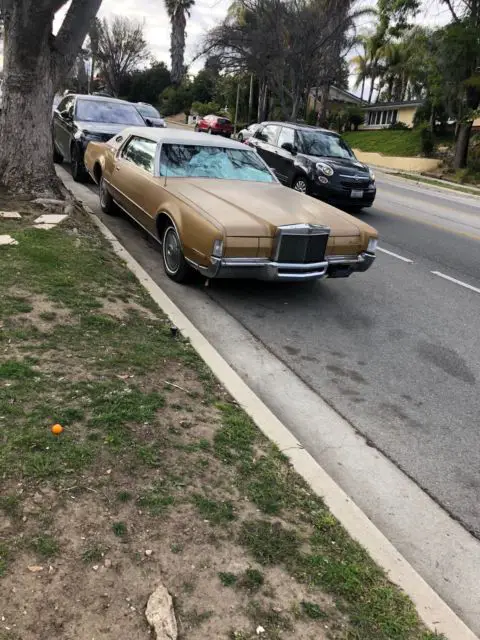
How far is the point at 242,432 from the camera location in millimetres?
3549

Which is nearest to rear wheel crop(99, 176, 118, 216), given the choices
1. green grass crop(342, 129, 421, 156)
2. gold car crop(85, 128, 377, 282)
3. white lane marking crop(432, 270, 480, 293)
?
gold car crop(85, 128, 377, 282)

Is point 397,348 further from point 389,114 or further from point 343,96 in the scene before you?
point 343,96

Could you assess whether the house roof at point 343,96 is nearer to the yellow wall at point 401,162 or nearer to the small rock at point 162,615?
the yellow wall at point 401,162

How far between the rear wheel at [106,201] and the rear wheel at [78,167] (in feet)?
8.00

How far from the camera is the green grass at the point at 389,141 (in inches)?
1441

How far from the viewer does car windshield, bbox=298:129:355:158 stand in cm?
1299

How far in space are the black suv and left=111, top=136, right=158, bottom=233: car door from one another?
4892mm

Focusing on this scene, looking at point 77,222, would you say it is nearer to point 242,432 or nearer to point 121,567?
point 242,432

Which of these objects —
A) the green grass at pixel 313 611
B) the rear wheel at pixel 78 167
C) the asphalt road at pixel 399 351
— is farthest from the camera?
the rear wheel at pixel 78 167

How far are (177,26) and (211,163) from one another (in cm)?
6223

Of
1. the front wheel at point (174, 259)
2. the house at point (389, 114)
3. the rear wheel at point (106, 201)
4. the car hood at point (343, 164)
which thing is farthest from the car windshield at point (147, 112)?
the house at point (389, 114)

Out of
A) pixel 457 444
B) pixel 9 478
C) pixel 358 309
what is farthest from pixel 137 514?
pixel 358 309

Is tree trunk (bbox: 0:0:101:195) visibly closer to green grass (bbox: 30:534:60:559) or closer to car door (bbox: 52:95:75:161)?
car door (bbox: 52:95:75:161)

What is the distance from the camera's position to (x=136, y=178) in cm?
763
